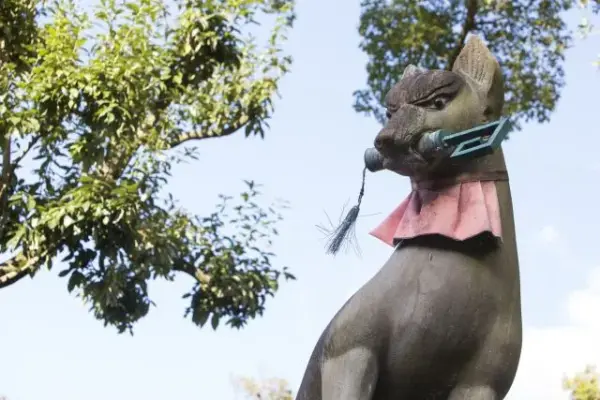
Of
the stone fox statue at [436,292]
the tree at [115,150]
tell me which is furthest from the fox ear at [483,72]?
the tree at [115,150]

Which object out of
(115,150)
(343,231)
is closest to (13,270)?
(115,150)

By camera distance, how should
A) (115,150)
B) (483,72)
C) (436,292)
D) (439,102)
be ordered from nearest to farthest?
(436,292), (439,102), (483,72), (115,150)

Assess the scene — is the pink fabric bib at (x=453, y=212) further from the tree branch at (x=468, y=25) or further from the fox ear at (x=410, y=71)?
the tree branch at (x=468, y=25)

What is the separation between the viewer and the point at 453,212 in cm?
356

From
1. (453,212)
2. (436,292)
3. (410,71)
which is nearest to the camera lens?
(436,292)

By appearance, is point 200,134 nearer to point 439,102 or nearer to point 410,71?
point 410,71

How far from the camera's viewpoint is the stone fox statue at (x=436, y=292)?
3.44 m

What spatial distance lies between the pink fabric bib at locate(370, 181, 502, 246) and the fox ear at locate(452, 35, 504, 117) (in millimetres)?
328

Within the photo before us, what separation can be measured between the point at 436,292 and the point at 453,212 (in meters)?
0.29

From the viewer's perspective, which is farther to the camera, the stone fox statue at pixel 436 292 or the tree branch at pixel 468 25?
the tree branch at pixel 468 25

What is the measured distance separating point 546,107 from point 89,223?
17.1ft

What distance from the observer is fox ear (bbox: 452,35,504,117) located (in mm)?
3771

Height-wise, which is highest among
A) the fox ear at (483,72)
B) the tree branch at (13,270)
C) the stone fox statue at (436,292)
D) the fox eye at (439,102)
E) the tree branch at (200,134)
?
the tree branch at (200,134)

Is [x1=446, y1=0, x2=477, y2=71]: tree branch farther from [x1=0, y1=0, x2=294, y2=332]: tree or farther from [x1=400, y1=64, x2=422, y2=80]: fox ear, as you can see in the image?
[x1=400, y1=64, x2=422, y2=80]: fox ear
